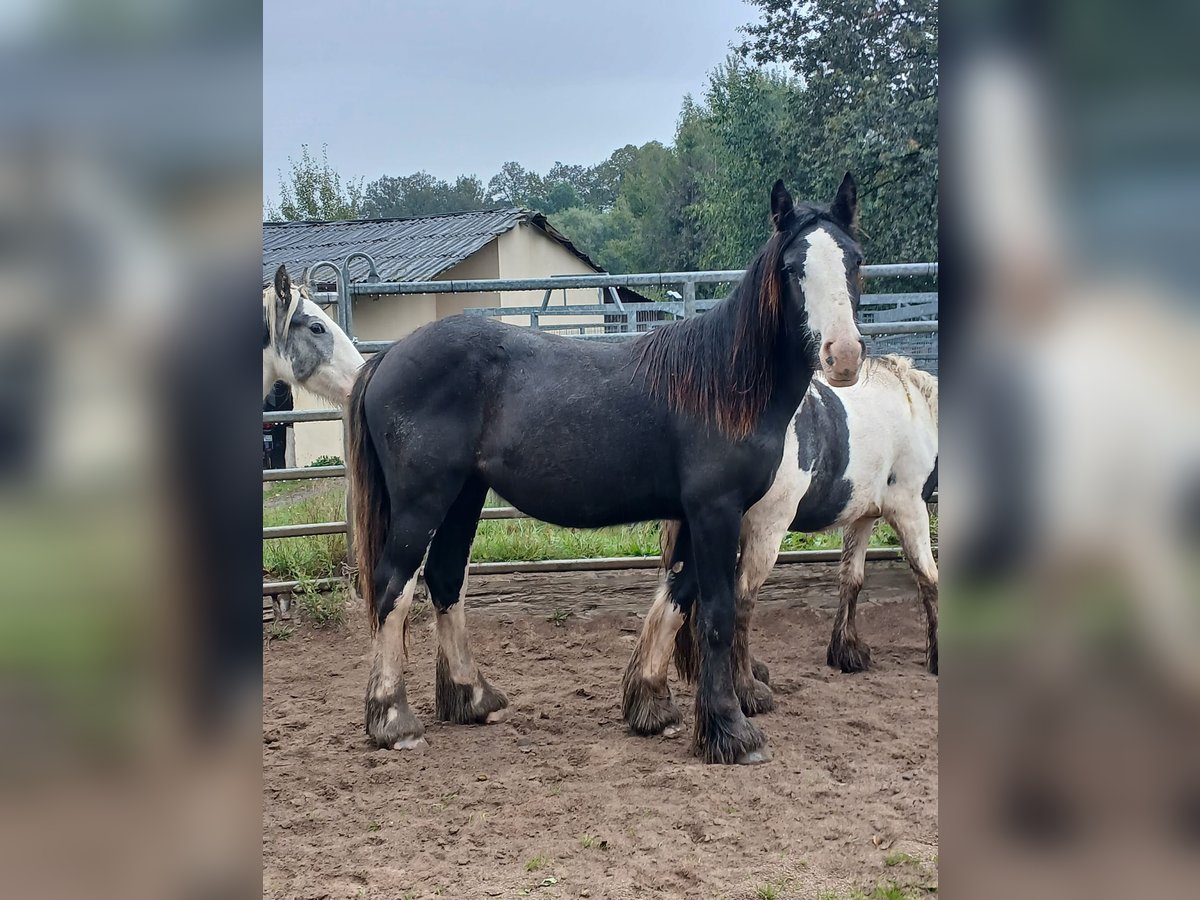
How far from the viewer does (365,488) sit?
4074 millimetres

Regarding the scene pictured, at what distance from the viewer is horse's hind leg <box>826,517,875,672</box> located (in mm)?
4824

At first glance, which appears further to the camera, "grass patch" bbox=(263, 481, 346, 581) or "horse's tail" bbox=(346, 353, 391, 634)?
"grass patch" bbox=(263, 481, 346, 581)

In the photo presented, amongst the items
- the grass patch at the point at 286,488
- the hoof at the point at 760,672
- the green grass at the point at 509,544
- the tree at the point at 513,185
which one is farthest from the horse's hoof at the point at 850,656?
the tree at the point at 513,185

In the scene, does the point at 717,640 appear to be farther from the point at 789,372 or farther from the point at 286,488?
the point at 286,488

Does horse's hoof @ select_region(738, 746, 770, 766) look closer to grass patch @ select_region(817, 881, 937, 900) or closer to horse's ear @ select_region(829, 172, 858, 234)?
grass patch @ select_region(817, 881, 937, 900)

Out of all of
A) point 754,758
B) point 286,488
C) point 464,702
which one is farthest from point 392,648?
point 286,488

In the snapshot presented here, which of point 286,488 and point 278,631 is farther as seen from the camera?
point 286,488

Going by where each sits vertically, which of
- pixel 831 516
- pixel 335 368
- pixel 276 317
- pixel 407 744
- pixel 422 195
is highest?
pixel 422 195

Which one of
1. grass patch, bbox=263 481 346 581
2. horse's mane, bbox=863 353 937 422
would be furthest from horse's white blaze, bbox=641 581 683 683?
grass patch, bbox=263 481 346 581

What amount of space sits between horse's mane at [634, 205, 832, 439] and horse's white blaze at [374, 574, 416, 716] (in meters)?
1.39

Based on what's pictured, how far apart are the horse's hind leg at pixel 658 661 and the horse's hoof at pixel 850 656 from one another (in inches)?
48.7
